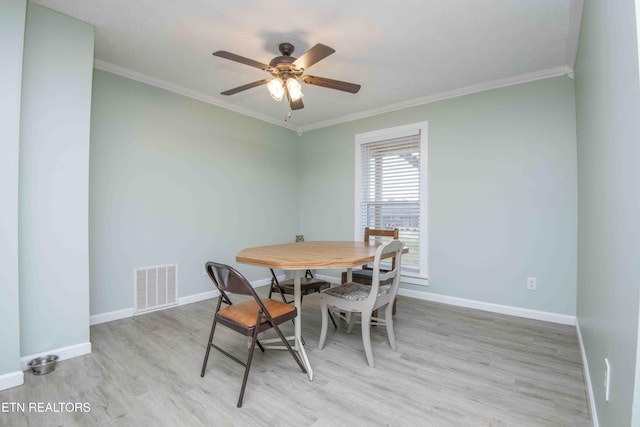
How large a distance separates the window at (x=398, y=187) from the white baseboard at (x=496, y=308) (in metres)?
0.20

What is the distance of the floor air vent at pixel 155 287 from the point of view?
128 inches

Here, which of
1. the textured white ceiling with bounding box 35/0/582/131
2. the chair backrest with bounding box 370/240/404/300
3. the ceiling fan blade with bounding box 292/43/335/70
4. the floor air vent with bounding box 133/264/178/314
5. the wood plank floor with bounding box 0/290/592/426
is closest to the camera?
the wood plank floor with bounding box 0/290/592/426

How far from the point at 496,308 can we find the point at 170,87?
454 cm

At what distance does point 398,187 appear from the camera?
4148 mm

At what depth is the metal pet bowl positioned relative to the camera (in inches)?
80.0

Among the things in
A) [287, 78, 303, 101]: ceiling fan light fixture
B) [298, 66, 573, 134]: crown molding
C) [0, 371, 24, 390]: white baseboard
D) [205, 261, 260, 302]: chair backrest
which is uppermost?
[298, 66, 573, 134]: crown molding

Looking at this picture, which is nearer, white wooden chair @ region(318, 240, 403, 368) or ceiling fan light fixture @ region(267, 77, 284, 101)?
white wooden chair @ region(318, 240, 403, 368)

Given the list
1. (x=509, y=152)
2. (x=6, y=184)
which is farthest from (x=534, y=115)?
(x=6, y=184)

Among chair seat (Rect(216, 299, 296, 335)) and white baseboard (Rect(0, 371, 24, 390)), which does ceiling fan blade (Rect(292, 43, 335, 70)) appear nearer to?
chair seat (Rect(216, 299, 296, 335))

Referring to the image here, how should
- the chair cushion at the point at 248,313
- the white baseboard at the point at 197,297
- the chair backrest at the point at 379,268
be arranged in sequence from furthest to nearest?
1. the white baseboard at the point at 197,297
2. the chair backrest at the point at 379,268
3. the chair cushion at the point at 248,313

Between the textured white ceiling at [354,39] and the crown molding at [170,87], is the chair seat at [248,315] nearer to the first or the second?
the textured white ceiling at [354,39]

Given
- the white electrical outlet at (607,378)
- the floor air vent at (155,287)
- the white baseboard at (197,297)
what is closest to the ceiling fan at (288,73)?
the white electrical outlet at (607,378)

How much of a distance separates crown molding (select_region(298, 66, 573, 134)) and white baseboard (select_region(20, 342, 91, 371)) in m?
4.06

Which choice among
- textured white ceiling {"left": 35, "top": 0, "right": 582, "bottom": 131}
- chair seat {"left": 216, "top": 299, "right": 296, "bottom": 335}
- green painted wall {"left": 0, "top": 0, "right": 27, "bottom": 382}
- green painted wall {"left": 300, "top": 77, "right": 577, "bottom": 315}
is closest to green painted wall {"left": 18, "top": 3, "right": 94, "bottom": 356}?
green painted wall {"left": 0, "top": 0, "right": 27, "bottom": 382}
